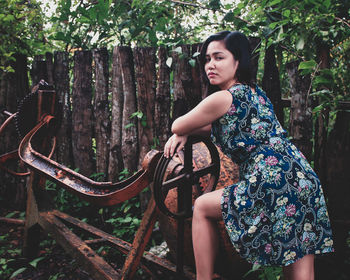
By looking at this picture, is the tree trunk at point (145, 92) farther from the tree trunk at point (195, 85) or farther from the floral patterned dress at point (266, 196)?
the floral patterned dress at point (266, 196)

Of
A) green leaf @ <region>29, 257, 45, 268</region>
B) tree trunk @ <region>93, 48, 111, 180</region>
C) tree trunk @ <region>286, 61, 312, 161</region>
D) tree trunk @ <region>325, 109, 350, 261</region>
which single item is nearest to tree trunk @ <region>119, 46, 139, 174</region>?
tree trunk @ <region>93, 48, 111, 180</region>

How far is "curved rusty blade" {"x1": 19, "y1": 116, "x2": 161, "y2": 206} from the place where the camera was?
187 cm

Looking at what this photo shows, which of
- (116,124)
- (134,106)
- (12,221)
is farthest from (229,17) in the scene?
(12,221)

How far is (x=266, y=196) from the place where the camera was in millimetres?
1563

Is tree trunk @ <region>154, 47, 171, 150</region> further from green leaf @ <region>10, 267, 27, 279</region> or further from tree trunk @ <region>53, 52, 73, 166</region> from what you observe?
green leaf @ <region>10, 267, 27, 279</region>

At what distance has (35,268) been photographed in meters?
2.90

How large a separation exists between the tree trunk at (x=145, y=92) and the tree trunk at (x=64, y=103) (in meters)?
1.03

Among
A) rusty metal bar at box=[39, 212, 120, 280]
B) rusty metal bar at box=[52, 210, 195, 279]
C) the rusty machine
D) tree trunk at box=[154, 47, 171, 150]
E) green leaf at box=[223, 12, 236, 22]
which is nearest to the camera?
the rusty machine

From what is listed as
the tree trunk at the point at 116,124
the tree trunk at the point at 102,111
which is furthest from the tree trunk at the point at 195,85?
the tree trunk at the point at 102,111

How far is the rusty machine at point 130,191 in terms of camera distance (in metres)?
1.77

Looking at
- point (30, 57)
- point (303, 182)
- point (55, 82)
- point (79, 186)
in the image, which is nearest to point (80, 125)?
point (55, 82)

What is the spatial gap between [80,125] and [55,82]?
0.66 m

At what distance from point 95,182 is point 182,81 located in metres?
1.50

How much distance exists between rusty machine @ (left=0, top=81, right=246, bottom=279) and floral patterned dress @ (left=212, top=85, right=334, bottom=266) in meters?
0.26
